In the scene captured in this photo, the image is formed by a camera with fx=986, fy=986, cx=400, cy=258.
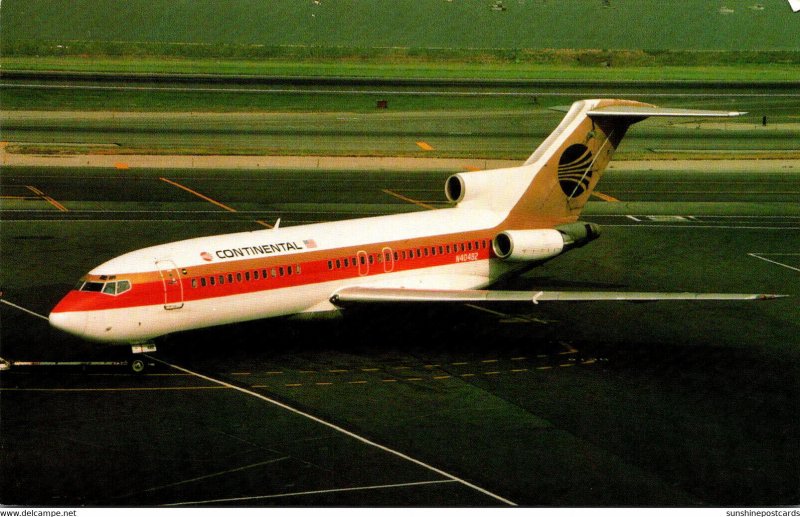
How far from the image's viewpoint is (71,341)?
30.8 meters

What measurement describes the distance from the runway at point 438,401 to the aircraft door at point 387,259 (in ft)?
4.92

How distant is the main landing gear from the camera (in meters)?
27.8

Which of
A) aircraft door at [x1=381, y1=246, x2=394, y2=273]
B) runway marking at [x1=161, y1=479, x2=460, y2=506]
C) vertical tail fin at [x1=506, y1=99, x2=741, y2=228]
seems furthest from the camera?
vertical tail fin at [x1=506, y1=99, x2=741, y2=228]

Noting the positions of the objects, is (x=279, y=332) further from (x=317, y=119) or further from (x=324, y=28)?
(x=324, y=28)

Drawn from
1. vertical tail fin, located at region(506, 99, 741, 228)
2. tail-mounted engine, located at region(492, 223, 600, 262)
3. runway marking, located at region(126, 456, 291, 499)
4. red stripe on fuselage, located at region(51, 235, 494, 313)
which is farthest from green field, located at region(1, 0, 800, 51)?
runway marking, located at region(126, 456, 291, 499)

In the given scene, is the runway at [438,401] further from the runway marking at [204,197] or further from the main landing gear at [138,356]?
the runway marking at [204,197]

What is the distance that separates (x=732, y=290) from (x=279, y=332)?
1761 centimetres

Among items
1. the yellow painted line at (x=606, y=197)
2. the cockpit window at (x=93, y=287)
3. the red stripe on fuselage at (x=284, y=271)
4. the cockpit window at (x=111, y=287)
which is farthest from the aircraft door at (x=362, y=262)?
the yellow painted line at (x=606, y=197)

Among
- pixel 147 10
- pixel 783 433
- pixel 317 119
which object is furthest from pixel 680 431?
pixel 147 10

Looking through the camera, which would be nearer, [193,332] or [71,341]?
[193,332]

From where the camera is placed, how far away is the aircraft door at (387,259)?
103ft

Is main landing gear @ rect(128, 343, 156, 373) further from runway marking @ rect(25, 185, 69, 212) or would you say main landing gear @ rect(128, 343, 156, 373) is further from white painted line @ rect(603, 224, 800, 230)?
white painted line @ rect(603, 224, 800, 230)

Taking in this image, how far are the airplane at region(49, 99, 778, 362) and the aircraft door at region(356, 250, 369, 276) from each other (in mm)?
31

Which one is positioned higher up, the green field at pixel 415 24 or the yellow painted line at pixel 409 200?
the green field at pixel 415 24
